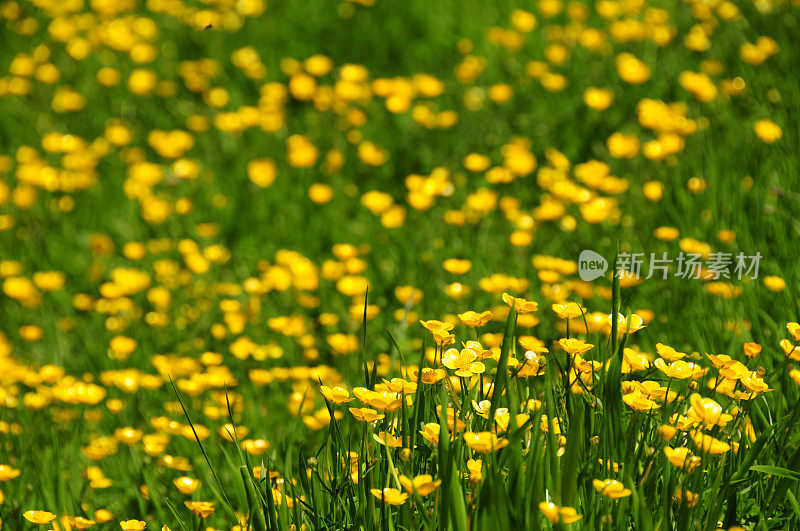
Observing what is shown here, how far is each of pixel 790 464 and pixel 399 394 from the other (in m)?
0.84

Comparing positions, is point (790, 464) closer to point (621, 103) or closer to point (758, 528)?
point (758, 528)

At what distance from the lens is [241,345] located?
2949 millimetres

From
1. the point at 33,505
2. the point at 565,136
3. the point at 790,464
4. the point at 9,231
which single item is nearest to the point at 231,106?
the point at 9,231

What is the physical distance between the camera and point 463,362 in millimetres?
1757

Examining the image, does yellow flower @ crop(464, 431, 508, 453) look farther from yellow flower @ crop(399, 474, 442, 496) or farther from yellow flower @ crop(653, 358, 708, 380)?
yellow flower @ crop(653, 358, 708, 380)

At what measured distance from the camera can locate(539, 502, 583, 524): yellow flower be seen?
1457 millimetres

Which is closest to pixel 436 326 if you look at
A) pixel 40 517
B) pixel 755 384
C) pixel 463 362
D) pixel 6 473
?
pixel 463 362

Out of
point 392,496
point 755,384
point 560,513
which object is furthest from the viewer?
point 755,384

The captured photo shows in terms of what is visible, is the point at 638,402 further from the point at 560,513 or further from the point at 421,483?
the point at 421,483

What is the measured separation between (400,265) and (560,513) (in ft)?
6.40

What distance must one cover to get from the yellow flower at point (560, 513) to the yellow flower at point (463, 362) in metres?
0.31

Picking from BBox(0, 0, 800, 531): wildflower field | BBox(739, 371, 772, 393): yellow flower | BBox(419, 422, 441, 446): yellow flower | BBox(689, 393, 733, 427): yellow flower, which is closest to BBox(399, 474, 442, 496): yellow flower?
BBox(0, 0, 800, 531): wildflower field

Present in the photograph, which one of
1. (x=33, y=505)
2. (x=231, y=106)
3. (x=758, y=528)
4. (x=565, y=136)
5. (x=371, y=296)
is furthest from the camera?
(x=231, y=106)

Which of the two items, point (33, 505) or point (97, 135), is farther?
point (97, 135)
